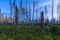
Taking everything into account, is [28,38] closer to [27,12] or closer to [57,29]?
[57,29]

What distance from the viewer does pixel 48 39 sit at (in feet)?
37.0

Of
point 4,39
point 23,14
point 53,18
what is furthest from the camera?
point 53,18

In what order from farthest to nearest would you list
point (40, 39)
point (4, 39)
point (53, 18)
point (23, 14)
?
point (53, 18) < point (23, 14) < point (40, 39) < point (4, 39)

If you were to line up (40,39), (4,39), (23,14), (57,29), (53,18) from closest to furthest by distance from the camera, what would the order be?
(4,39) → (40,39) → (57,29) → (23,14) → (53,18)

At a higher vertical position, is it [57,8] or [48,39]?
[57,8]

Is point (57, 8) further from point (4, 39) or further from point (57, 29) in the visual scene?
point (4, 39)

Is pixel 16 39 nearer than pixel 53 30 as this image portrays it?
Yes

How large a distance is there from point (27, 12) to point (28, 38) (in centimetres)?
1931

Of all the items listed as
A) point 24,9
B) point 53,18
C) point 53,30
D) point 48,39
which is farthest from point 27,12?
point 48,39

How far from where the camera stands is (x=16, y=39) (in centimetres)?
1077

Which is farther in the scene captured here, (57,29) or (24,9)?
(24,9)

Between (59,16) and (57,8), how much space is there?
2355 mm

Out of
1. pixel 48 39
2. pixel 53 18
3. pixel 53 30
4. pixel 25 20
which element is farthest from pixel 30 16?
pixel 48 39

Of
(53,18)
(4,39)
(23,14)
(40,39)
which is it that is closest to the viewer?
(4,39)
